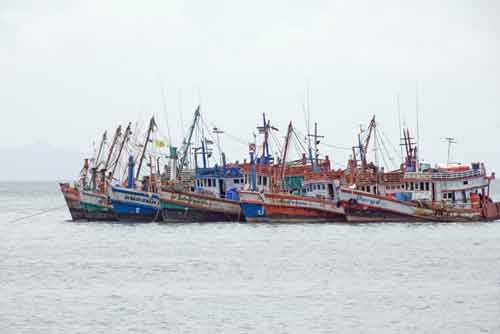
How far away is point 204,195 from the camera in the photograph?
79.6m

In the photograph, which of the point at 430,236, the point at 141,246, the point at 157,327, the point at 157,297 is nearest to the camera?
the point at 157,327

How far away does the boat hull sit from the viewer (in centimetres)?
8112

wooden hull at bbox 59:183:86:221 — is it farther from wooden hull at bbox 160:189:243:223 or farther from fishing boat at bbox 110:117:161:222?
wooden hull at bbox 160:189:243:223

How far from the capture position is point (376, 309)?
40656 mm

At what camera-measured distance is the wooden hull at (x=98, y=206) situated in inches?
3332

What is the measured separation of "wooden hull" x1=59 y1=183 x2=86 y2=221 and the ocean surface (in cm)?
1016

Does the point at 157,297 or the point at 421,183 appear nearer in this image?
the point at 157,297

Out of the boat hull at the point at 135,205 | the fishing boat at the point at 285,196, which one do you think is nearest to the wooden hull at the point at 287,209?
the fishing boat at the point at 285,196

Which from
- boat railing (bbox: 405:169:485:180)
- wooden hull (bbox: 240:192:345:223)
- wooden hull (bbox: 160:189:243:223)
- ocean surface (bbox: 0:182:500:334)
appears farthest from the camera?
wooden hull (bbox: 160:189:243:223)

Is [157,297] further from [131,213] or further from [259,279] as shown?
[131,213]

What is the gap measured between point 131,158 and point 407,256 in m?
29.0

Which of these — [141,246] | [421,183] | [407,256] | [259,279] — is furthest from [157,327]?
A: [421,183]

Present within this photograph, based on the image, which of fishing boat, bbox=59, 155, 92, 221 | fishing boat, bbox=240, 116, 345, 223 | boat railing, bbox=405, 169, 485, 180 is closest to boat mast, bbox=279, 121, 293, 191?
fishing boat, bbox=240, 116, 345, 223

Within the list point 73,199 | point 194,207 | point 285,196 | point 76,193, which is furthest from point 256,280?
point 73,199
